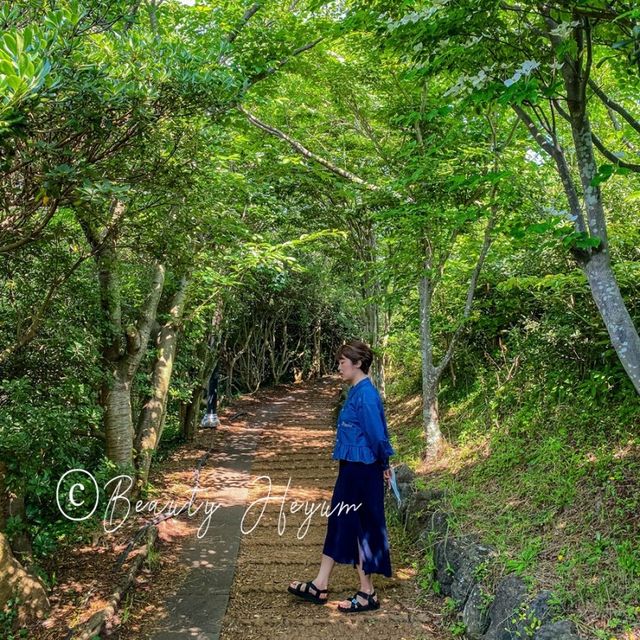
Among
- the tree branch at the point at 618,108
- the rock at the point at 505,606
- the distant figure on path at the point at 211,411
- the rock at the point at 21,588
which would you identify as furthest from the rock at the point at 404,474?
the distant figure on path at the point at 211,411

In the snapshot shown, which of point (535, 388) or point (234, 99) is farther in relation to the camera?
point (535, 388)

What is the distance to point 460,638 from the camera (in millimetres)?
3172

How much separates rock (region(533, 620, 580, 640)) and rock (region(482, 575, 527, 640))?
22 cm

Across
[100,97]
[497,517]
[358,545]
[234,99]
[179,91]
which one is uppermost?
[234,99]

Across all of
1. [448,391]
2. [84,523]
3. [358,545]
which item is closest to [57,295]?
[84,523]

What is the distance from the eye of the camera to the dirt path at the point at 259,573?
338cm

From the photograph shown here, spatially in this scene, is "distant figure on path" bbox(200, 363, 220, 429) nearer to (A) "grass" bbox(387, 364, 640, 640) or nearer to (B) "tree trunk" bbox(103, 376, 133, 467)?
(B) "tree trunk" bbox(103, 376, 133, 467)

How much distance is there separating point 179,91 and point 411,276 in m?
4.38

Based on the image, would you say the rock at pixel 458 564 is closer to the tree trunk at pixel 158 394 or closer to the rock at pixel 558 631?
the rock at pixel 558 631

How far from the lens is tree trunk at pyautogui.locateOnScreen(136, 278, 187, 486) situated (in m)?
6.28

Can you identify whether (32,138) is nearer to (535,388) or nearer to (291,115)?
(535,388)

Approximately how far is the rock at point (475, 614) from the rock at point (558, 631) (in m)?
0.52

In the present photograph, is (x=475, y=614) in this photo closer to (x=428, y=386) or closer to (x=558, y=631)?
(x=558, y=631)

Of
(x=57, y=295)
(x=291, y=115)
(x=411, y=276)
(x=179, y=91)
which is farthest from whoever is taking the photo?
(x=291, y=115)
